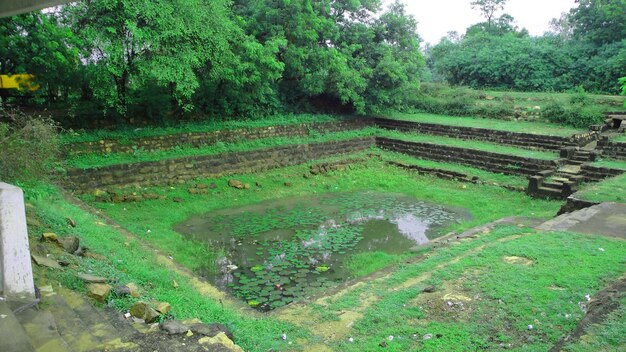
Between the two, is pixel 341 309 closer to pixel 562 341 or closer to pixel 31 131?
pixel 562 341

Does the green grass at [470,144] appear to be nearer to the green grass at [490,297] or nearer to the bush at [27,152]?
the green grass at [490,297]

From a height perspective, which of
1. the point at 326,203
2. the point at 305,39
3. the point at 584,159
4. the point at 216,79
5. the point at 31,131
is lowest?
the point at 326,203

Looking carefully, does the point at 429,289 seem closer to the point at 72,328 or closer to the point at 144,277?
the point at 144,277

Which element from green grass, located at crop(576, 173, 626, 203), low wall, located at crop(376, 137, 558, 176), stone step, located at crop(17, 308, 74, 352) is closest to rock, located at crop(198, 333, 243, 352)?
stone step, located at crop(17, 308, 74, 352)

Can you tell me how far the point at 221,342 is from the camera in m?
4.03

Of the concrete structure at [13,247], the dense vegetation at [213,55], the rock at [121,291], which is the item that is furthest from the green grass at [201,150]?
the concrete structure at [13,247]

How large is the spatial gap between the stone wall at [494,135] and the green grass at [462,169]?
1.91 metres

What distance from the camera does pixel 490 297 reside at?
552cm

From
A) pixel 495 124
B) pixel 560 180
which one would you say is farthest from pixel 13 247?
pixel 495 124

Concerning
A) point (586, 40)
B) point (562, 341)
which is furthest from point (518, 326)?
point (586, 40)

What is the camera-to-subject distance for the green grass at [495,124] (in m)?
15.9

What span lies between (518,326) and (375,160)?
11.4 metres

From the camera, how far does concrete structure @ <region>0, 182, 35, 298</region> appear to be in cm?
372

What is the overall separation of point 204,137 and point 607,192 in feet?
33.2
